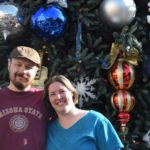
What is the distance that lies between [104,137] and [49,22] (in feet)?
5.05

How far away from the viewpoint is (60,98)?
2713 mm

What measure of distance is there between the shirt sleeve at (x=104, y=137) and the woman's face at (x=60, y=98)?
0.20 metres

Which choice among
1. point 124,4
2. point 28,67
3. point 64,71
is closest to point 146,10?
point 124,4

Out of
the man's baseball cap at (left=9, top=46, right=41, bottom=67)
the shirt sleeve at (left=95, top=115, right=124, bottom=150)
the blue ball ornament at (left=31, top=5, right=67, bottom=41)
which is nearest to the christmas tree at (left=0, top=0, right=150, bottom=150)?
the blue ball ornament at (left=31, top=5, right=67, bottom=41)

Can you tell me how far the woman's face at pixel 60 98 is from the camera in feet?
8.89

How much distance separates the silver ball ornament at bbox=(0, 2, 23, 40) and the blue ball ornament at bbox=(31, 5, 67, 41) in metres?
0.17

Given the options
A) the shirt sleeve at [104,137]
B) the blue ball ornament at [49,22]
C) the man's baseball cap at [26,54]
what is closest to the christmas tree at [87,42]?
the blue ball ornament at [49,22]

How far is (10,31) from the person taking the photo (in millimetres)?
4137

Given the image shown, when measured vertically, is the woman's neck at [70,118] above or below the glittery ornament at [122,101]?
above

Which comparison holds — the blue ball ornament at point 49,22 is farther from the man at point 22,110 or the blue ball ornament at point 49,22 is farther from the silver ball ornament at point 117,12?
the man at point 22,110

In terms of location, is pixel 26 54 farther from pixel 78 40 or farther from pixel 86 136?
pixel 78 40

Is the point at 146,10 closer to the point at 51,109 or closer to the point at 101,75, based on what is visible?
the point at 101,75

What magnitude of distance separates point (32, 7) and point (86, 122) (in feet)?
5.82

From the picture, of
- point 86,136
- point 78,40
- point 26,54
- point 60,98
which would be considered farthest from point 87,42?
point 86,136
